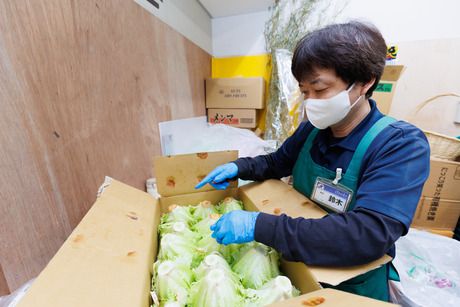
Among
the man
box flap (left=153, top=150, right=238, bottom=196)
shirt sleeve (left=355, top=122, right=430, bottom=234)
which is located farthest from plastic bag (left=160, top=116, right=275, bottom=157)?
shirt sleeve (left=355, top=122, right=430, bottom=234)

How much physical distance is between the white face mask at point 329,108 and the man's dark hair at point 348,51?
58 millimetres

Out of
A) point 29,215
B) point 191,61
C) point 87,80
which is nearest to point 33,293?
point 29,215

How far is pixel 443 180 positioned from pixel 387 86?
802 mm

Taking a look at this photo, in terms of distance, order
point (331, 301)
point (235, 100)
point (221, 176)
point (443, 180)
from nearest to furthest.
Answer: point (331, 301)
point (221, 176)
point (443, 180)
point (235, 100)

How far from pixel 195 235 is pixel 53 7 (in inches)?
36.3

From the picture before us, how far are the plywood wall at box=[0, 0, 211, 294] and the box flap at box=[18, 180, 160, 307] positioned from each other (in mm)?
226

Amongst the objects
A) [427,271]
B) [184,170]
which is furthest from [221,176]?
[427,271]

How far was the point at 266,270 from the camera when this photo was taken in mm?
611

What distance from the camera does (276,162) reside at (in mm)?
1035

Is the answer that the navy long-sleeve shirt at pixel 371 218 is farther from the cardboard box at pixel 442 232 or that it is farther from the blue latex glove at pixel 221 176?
the cardboard box at pixel 442 232

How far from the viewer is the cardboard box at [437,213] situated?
157 centimetres

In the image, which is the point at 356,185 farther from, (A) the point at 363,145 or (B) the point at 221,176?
(B) the point at 221,176

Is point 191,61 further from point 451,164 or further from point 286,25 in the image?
point 451,164

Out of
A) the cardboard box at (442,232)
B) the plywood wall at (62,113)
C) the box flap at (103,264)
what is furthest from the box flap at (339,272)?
the cardboard box at (442,232)
